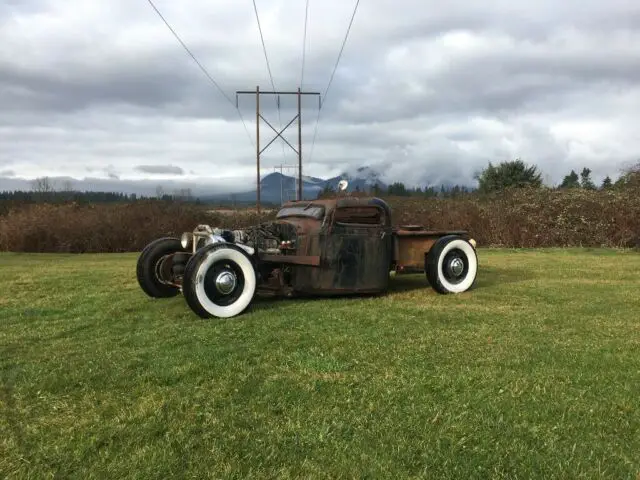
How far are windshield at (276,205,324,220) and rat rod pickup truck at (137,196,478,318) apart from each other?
17mm

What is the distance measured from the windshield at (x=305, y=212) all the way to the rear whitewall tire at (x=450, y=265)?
210cm

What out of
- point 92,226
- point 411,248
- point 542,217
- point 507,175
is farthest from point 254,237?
point 507,175

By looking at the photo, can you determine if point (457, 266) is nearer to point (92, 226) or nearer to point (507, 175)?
point (92, 226)

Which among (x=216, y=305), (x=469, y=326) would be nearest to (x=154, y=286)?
(x=216, y=305)

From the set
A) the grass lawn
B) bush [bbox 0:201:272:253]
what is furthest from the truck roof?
bush [bbox 0:201:272:253]

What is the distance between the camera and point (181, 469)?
10.7 ft

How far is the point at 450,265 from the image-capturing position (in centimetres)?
978

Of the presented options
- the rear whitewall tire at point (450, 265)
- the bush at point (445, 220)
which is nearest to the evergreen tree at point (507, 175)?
the bush at point (445, 220)

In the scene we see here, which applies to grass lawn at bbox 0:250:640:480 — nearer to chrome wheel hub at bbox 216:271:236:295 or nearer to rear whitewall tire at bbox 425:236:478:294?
chrome wheel hub at bbox 216:271:236:295

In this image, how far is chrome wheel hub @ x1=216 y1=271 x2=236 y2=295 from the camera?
24.6 ft

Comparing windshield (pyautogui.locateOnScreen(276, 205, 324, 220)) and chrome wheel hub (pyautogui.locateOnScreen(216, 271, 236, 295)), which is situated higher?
windshield (pyautogui.locateOnScreen(276, 205, 324, 220))

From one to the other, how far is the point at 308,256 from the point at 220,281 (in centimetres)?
149

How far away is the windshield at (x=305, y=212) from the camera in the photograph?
8834 mm

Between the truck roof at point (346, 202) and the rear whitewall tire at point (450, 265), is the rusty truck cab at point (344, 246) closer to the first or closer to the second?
the truck roof at point (346, 202)
